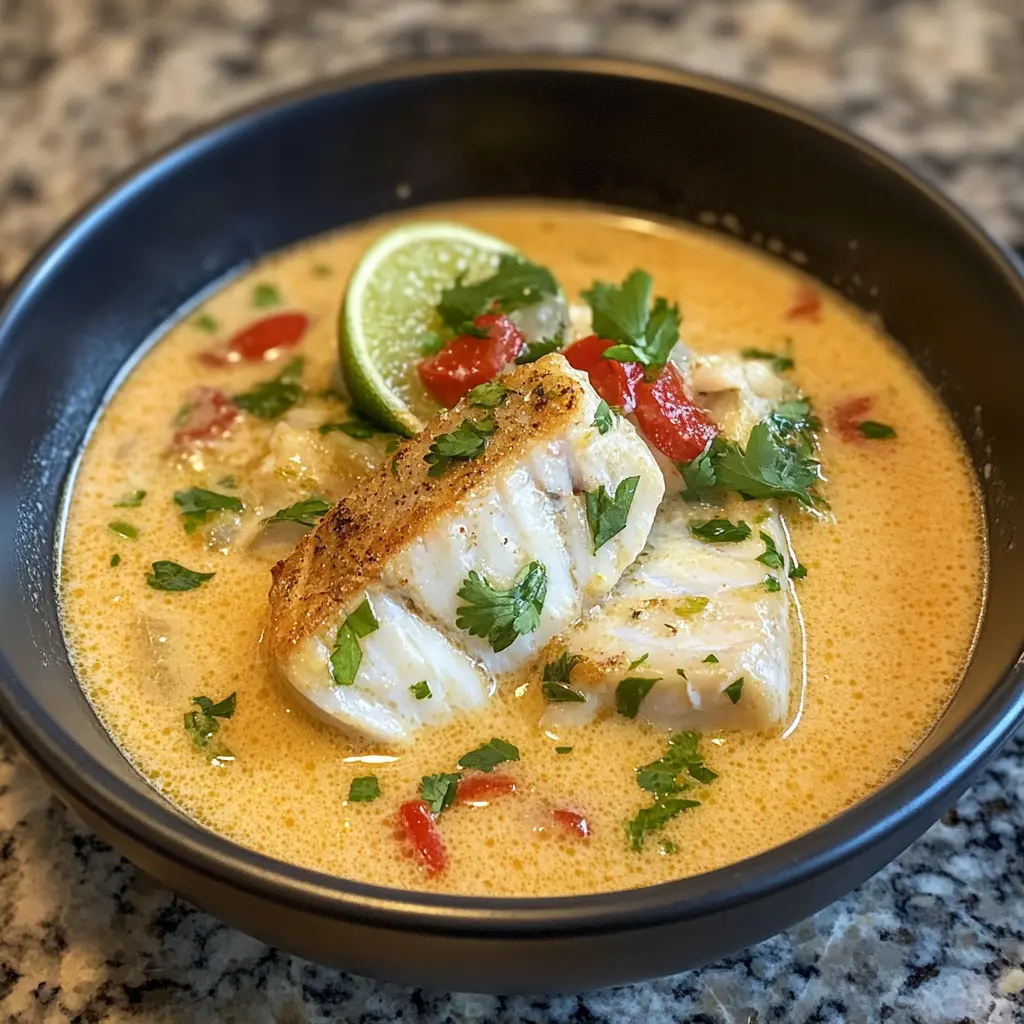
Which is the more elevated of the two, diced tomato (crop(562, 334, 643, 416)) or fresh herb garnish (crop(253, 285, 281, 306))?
diced tomato (crop(562, 334, 643, 416))

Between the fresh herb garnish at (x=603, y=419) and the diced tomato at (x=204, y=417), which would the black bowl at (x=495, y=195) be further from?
the fresh herb garnish at (x=603, y=419)

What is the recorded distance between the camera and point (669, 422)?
2314 millimetres

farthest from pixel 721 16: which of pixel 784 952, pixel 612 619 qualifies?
pixel 784 952

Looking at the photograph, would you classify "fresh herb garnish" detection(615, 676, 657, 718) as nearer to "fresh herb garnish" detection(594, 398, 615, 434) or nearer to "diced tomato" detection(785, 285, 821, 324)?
"fresh herb garnish" detection(594, 398, 615, 434)

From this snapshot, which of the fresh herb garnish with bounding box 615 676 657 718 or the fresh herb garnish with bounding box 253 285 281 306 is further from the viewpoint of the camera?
the fresh herb garnish with bounding box 253 285 281 306

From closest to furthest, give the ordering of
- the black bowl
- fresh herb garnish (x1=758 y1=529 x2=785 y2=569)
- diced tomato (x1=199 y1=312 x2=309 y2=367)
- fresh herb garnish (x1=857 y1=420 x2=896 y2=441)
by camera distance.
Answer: the black bowl
fresh herb garnish (x1=758 y1=529 x2=785 y2=569)
fresh herb garnish (x1=857 y1=420 x2=896 y2=441)
diced tomato (x1=199 y1=312 x2=309 y2=367)

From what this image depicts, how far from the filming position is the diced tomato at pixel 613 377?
89.9 inches

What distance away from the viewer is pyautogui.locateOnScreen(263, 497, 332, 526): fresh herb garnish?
2.34 metres

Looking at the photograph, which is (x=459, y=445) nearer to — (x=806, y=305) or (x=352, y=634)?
(x=352, y=634)

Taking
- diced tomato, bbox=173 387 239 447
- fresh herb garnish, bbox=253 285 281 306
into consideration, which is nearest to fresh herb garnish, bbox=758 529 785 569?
diced tomato, bbox=173 387 239 447

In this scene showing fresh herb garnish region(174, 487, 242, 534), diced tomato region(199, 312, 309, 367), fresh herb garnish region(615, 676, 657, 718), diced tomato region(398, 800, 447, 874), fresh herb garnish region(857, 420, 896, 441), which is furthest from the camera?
diced tomato region(199, 312, 309, 367)

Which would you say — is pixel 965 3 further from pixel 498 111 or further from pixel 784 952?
pixel 784 952

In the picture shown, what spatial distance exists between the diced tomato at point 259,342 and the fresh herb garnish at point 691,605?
126cm

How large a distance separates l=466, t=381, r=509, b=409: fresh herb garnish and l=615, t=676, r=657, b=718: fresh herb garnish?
524mm
